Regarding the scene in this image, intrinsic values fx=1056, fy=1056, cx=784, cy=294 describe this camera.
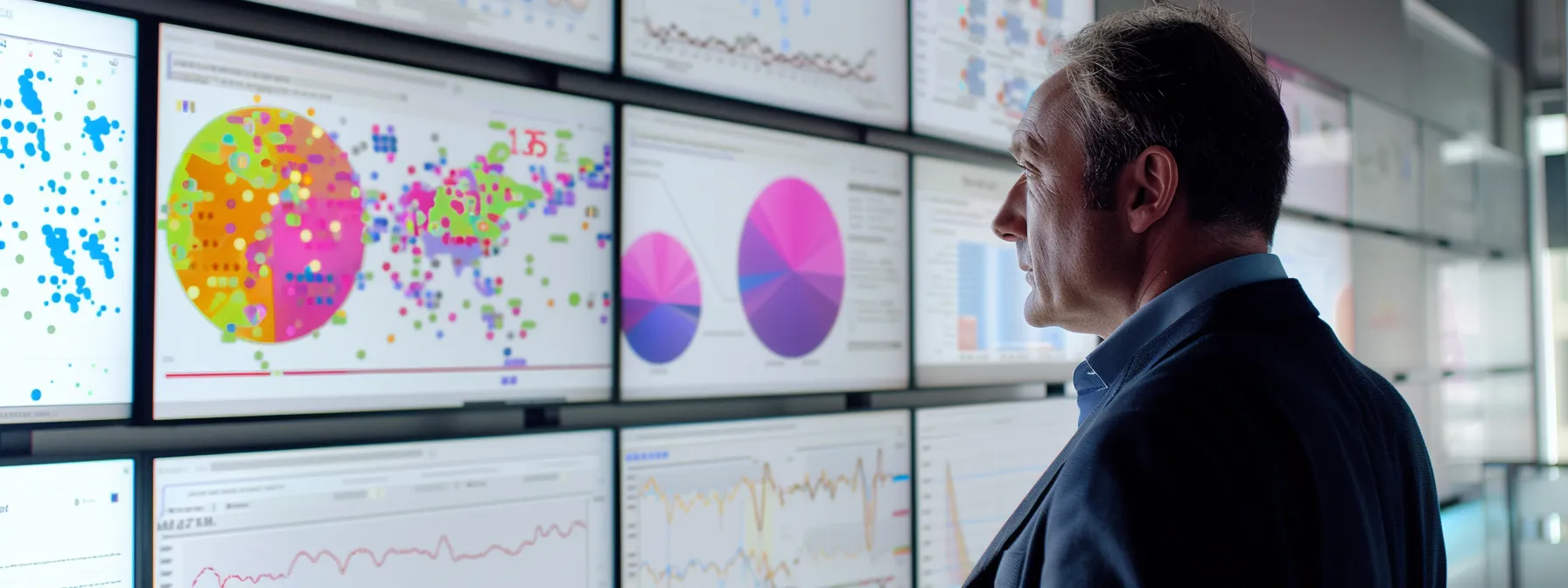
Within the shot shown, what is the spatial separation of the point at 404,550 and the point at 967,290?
1.42m

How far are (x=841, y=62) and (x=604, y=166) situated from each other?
0.66 m

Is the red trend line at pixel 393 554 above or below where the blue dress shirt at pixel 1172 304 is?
below

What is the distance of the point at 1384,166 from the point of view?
4.33 m

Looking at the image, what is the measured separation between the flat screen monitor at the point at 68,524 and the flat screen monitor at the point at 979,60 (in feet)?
5.54

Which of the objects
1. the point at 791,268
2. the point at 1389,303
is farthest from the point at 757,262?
the point at 1389,303

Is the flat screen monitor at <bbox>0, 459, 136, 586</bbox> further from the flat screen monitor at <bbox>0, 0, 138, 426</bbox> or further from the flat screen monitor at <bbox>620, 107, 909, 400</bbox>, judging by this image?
the flat screen monitor at <bbox>620, 107, 909, 400</bbox>

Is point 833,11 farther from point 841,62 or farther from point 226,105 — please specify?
point 226,105

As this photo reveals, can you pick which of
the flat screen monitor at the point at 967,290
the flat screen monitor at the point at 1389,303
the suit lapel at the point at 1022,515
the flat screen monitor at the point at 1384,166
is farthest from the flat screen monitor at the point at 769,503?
the flat screen monitor at the point at 1384,166

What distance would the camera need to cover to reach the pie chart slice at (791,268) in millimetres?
2068

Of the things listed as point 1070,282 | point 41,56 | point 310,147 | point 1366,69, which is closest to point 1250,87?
point 1070,282

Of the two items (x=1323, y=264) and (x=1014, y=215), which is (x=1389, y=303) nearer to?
(x=1323, y=264)

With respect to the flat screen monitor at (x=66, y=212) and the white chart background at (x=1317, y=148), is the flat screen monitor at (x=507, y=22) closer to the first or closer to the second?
the flat screen monitor at (x=66, y=212)

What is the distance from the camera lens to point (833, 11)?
2227mm

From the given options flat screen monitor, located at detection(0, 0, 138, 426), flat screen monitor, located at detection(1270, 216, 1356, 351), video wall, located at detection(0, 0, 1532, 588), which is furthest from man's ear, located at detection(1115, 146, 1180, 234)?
flat screen monitor, located at detection(1270, 216, 1356, 351)
